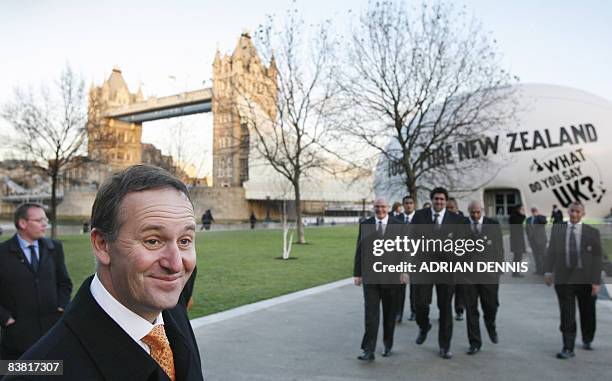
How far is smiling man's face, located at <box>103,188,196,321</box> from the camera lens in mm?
1400

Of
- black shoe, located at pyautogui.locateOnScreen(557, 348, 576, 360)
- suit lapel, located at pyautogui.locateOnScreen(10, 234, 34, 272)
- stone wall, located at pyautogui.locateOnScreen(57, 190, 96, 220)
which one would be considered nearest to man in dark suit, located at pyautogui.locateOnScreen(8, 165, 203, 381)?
suit lapel, located at pyautogui.locateOnScreen(10, 234, 34, 272)

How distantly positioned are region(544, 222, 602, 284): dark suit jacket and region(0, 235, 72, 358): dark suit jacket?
6.51m

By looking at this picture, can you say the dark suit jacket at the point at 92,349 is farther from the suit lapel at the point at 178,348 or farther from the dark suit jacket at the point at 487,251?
the dark suit jacket at the point at 487,251

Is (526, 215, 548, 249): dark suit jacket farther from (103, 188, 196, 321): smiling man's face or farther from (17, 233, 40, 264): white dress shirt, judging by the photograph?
(103, 188, 196, 321): smiling man's face

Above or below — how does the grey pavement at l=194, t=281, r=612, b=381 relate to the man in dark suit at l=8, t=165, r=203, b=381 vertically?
below

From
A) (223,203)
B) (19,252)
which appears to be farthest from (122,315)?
(223,203)

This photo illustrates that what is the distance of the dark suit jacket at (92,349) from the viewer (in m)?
1.29

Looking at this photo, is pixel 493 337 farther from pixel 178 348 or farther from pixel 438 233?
pixel 178 348

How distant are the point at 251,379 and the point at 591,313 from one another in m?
4.95

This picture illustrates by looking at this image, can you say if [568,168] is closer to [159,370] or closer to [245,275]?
[245,275]

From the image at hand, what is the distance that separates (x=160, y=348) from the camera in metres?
1.49

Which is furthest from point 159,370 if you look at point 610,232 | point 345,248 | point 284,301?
point 610,232

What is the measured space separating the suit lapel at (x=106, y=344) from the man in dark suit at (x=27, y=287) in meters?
3.49

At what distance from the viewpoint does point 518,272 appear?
14.5 meters
